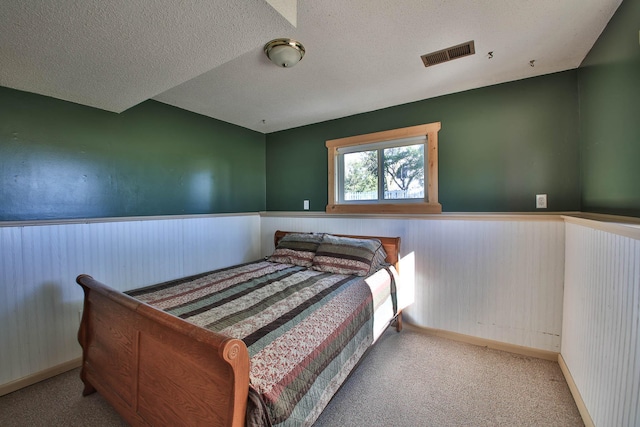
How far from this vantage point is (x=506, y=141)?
7.28 ft

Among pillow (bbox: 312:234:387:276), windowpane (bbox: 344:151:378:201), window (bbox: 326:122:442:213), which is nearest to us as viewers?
pillow (bbox: 312:234:387:276)

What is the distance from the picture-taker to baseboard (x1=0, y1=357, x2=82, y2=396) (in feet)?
5.61

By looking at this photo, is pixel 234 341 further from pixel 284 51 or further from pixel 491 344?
pixel 491 344

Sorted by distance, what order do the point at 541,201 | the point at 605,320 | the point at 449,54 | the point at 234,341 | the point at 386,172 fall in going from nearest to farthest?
the point at 234,341
the point at 605,320
the point at 449,54
the point at 541,201
the point at 386,172

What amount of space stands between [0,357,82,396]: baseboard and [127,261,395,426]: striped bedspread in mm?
848

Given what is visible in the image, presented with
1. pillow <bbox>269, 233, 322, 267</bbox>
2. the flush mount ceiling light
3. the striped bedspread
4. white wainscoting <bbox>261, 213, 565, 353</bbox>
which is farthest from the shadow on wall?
white wainscoting <bbox>261, 213, 565, 353</bbox>

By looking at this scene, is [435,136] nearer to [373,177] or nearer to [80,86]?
[373,177]

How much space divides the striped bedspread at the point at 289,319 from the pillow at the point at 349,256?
0.09 meters

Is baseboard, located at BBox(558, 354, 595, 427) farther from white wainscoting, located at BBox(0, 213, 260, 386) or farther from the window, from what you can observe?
white wainscoting, located at BBox(0, 213, 260, 386)

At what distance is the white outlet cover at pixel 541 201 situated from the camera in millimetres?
2090

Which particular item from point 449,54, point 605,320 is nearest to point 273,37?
point 449,54

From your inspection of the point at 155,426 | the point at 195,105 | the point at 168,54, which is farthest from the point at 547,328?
the point at 195,105

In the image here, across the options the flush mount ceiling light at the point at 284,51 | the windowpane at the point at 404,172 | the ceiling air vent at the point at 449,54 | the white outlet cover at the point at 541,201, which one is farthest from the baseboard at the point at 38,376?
the white outlet cover at the point at 541,201

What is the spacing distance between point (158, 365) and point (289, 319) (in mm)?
630
